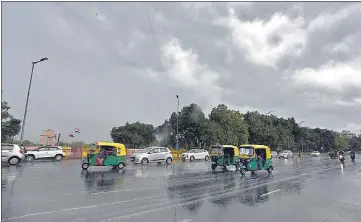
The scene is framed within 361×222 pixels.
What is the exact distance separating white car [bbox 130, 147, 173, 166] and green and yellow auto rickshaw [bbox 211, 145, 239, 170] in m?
7.30

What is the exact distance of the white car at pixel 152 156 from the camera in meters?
30.1

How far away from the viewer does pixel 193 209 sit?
9875mm

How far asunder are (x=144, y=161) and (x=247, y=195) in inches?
714

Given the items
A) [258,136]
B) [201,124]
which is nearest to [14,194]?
[201,124]

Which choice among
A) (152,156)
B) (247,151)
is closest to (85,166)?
(152,156)

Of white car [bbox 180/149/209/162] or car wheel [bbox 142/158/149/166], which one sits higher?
white car [bbox 180/149/209/162]

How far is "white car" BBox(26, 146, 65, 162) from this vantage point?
3017 cm

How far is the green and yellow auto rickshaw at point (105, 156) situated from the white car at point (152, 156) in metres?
6.60

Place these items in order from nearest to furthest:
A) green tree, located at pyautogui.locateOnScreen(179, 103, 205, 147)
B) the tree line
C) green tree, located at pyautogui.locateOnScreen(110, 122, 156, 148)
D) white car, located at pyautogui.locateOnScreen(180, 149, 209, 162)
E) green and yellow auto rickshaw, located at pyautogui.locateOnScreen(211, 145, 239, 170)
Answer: green and yellow auto rickshaw, located at pyautogui.locateOnScreen(211, 145, 239, 170) → white car, located at pyautogui.locateOnScreen(180, 149, 209, 162) → the tree line → green tree, located at pyautogui.locateOnScreen(179, 103, 205, 147) → green tree, located at pyautogui.locateOnScreen(110, 122, 156, 148)

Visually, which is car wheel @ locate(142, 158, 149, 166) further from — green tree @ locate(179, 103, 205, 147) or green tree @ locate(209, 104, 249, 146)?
green tree @ locate(179, 103, 205, 147)

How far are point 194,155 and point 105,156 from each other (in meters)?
20.8

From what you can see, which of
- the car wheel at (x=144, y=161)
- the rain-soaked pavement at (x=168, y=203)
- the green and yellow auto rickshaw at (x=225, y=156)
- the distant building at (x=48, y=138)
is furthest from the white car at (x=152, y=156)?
the distant building at (x=48, y=138)

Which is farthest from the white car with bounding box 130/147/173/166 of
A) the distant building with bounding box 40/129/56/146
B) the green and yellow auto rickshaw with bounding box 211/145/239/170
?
the distant building with bounding box 40/129/56/146

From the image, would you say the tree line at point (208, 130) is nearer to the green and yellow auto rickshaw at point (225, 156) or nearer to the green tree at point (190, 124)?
the green tree at point (190, 124)
